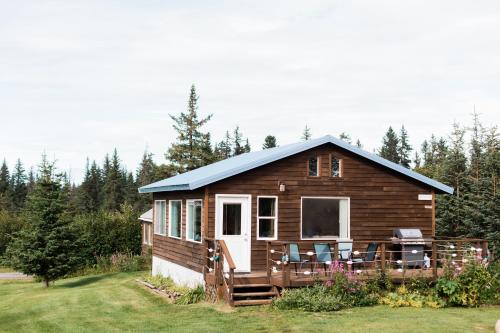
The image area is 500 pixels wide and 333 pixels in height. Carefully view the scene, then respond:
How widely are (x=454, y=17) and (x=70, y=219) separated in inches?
648

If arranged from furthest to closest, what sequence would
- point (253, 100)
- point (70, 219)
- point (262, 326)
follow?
point (253, 100)
point (70, 219)
point (262, 326)

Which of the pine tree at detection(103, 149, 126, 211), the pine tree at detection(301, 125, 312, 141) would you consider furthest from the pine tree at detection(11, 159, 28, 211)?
the pine tree at detection(301, 125, 312, 141)

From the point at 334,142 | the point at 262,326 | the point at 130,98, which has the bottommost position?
the point at 262,326

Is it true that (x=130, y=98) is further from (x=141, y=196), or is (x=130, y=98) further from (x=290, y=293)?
(x=141, y=196)

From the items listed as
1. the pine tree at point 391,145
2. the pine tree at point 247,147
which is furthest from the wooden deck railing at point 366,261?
the pine tree at point 391,145

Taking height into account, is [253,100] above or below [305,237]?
above

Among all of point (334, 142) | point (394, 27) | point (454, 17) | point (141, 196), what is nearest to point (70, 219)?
point (334, 142)

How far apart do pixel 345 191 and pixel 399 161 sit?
71752 mm

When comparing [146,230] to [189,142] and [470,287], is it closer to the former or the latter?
[189,142]

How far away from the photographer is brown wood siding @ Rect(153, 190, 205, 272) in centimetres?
1722

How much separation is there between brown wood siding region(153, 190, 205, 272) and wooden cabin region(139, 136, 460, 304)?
31 mm

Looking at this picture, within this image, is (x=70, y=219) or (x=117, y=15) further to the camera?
(x=70, y=219)

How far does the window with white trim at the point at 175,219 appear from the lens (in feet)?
64.4

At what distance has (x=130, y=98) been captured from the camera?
2680 centimetres
